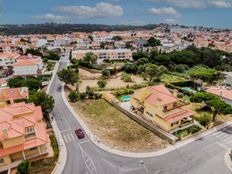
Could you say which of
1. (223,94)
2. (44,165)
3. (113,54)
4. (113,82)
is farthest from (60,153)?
(113,54)

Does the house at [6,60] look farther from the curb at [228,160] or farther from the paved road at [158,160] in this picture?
the curb at [228,160]

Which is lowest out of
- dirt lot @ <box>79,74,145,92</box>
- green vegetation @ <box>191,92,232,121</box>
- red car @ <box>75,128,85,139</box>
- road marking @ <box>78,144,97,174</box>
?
road marking @ <box>78,144,97,174</box>

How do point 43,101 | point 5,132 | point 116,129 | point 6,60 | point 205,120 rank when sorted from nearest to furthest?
point 5,132 < point 205,120 < point 116,129 < point 43,101 < point 6,60

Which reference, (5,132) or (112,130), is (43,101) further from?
(112,130)

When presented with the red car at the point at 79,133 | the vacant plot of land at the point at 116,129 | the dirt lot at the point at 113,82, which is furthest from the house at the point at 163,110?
the dirt lot at the point at 113,82

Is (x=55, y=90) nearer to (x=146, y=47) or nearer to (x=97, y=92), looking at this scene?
(x=97, y=92)

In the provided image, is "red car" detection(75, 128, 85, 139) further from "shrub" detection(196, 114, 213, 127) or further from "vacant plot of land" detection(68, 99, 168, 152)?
"shrub" detection(196, 114, 213, 127)

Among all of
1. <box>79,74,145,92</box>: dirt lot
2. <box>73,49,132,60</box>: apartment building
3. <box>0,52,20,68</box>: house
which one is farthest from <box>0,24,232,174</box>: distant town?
<box>73,49,132,60</box>: apartment building

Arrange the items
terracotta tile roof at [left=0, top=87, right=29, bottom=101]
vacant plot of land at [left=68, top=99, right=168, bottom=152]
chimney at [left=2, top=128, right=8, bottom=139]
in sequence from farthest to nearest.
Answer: terracotta tile roof at [left=0, top=87, right=29, bottom=101] → vacant plot of land at [left=68, top=99, right=168, bottom=152] → chimney at [left=2, top=128, right=8, bottom=139]
